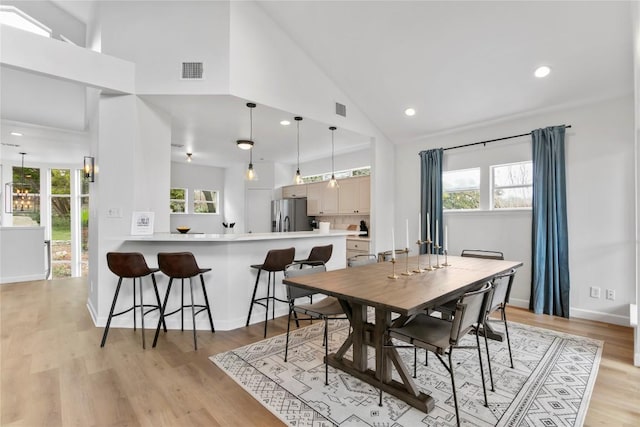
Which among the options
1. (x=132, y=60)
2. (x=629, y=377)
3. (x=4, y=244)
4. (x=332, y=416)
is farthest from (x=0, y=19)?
(x=629, y=377)

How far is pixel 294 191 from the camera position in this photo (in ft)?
25.1

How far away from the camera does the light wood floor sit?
1911mm

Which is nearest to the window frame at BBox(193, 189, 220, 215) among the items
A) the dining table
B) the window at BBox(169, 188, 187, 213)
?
the window at BBox(169, 188, 187, 213)

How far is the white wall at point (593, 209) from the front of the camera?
3484 millimetres

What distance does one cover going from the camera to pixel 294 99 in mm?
3988

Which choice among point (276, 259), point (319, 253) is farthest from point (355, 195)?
point (276, 259)

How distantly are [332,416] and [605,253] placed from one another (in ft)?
12.6

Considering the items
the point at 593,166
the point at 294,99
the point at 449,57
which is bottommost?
the point at 593,166

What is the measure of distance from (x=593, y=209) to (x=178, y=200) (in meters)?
8.25

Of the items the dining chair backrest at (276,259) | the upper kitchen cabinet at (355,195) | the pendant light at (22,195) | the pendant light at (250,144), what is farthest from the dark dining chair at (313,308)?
the pendant light at (22,195)

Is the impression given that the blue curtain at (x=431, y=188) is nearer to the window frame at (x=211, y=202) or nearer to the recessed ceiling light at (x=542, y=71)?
the recessed ceiling light at (x=542, y=71)

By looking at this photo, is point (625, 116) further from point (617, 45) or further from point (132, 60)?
point (132, 60)

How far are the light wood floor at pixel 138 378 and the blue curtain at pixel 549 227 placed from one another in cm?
30

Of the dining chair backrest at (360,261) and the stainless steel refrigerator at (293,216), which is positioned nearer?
the dining chair backrest at (360,261)
